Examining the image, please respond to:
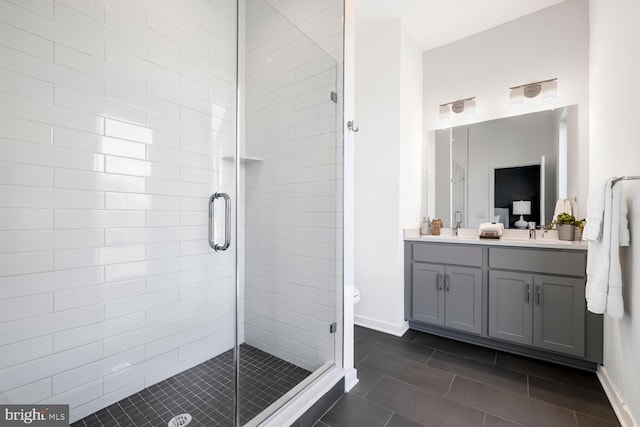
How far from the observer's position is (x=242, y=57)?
2.00m

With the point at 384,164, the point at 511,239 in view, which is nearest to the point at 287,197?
the point at 384,164

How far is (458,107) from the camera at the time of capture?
9.36 feet

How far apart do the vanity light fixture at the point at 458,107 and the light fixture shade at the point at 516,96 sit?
305 mm

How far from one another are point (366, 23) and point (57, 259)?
116 inches

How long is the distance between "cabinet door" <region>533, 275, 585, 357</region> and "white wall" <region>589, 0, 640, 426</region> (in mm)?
149

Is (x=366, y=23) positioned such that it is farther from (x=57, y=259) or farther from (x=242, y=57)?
(x=57, y=259)

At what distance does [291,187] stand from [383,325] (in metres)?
1.65

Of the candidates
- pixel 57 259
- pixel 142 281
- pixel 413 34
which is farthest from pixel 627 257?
pixel 57 259

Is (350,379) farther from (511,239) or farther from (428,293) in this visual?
(511,239)

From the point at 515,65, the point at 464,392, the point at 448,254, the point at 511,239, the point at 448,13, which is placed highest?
the point at 448,13

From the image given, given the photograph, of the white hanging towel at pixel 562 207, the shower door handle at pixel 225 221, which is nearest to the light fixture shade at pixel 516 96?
the white hanging towel at pixel 562 207

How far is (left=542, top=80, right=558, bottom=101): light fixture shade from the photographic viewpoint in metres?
2.39

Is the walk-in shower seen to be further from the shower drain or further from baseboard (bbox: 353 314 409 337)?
baseboard (bbox: 353 314 409 337)

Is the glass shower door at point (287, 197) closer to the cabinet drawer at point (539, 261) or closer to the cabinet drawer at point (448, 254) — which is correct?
the cabinet drawer at point (448, 254)
